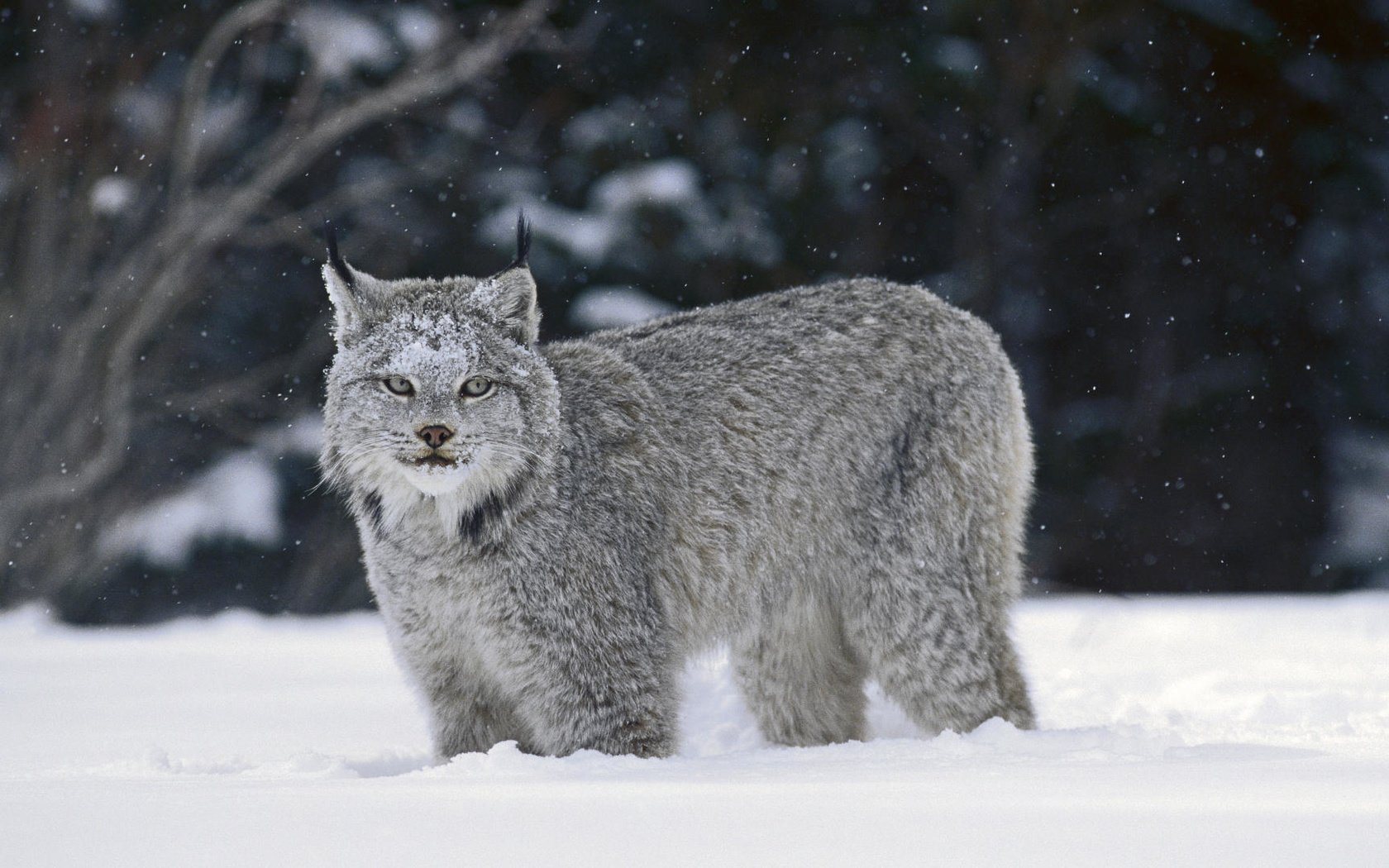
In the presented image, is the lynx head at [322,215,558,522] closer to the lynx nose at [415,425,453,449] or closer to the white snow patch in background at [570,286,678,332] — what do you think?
the lynx nose at [415,425,453,449]

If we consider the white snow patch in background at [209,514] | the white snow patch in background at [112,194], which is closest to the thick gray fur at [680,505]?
the white snow patch in background at [209,514]

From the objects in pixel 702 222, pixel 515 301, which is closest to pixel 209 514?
pixel 702 222

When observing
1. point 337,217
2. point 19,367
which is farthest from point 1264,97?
point 19,367

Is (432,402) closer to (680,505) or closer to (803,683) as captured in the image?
(680,505)

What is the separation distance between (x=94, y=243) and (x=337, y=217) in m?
1.74

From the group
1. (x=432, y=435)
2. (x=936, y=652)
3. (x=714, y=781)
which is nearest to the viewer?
(x=714, y=781)

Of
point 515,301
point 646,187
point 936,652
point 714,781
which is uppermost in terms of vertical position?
A: point 515,301

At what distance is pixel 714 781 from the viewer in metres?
3.24

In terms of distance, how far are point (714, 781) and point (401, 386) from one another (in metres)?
1.40

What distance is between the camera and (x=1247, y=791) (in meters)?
3.00

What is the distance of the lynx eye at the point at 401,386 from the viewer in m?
3.96

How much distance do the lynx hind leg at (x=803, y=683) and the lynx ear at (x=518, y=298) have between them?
4.14ft

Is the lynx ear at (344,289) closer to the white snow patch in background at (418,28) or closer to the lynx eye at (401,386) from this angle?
the lynx eye at (401,386)

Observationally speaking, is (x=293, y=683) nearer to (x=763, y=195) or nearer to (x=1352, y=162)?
(x=763, y=195)
